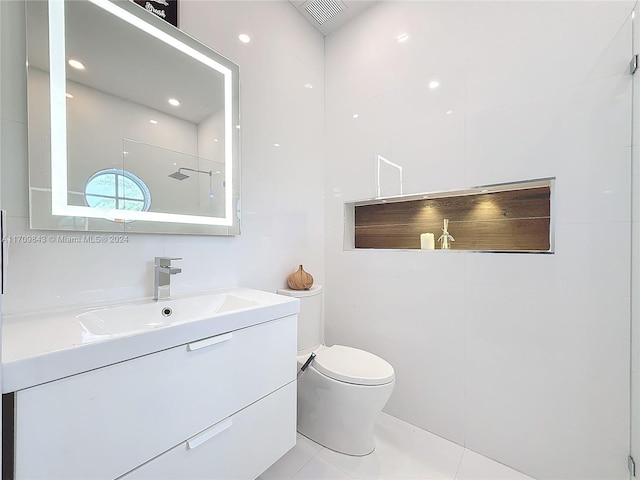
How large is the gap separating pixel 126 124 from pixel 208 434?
4.07ft

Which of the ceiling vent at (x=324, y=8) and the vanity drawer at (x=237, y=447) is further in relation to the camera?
the ceiling vent at (x=324, y=8)

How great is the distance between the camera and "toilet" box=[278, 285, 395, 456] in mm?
1354

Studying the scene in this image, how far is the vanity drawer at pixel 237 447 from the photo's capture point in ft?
2.85

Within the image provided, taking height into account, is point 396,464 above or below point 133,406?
below

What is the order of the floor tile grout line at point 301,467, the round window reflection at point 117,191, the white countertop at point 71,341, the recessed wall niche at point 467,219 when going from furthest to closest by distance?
the recessed wall niche at point 467,219 → the floor tile grout line at point 301,467 → the round window reflection at point 117,191 → the white countertop at point 71,341

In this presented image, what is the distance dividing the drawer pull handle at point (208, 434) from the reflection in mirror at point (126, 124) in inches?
32.3

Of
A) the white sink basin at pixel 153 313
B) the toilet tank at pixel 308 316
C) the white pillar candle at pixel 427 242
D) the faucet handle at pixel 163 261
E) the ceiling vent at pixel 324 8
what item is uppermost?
the ceiling vent at pixel 324 8

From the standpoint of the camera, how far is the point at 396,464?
4.59 ft

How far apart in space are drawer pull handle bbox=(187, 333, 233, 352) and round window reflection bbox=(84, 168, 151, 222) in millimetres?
633

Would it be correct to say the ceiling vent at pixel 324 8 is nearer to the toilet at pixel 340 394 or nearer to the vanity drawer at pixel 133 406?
the toilet at pixel 340 394

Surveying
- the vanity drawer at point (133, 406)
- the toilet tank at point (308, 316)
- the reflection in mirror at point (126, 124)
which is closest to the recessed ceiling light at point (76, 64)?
the reflection in mirror at point (126, 124)

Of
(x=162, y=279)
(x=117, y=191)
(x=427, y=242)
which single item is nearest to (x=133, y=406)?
(x=162, y=279)

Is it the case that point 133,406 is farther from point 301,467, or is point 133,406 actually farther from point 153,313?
point 301,467

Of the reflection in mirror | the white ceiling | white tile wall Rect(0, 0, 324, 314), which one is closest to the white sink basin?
white tile wall Rect(0, 0, 324, 314)
